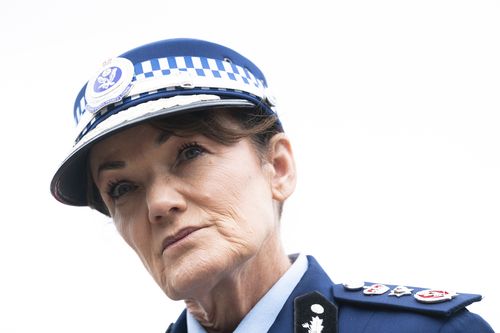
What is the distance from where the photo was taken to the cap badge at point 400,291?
2.89m

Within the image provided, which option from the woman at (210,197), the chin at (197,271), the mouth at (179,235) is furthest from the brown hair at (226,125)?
the chin at (197,271)

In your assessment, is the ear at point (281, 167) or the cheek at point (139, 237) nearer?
the cheek at point (139, 237)

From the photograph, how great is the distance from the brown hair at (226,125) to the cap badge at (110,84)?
219mm

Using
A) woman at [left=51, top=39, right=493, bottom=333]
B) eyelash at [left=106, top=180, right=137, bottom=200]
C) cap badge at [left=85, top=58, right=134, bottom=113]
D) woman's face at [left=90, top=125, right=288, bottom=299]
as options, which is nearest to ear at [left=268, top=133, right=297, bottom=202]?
woman at [left=51, top=39, right=493, bottom=333]

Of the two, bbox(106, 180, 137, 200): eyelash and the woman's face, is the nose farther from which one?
bbox(106, 180, 137, 200): eyelash

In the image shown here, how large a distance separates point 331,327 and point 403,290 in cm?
39

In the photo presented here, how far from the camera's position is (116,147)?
2992 millimetres

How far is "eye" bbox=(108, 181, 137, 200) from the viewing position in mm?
Answer: 3025

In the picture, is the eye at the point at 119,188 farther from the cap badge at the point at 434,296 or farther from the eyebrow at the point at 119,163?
the cap badge at the point at 434,296

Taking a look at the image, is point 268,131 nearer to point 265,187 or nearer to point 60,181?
point 265,187

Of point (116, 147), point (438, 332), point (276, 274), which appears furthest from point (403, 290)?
point (116, 147)

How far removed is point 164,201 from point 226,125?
1.67 feet

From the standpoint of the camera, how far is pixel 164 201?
2762 millimetres

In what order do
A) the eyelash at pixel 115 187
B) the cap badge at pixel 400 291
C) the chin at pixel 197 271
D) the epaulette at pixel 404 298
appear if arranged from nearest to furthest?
the epaulette at pixel 404 298
the chin at pixel 197 271
the cap badge at pixel 400 291
the eyelash at pixel 115 187
